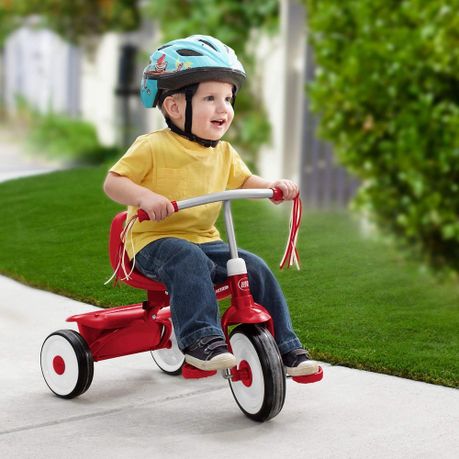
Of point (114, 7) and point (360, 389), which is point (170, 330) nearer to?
point (360, 389)

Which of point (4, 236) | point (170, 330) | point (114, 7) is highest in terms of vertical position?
point (114, 7)

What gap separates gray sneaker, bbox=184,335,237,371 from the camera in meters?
3.28

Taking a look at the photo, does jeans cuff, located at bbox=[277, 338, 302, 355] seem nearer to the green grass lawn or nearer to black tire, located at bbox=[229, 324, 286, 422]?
black tire, located at bbox=[229, 324, 286, 422]

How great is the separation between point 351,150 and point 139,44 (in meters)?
3.80

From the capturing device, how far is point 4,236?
6891 mm

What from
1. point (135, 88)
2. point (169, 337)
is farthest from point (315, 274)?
point (135, 88)

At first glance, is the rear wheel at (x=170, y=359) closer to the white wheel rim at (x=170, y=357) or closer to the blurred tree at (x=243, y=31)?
the white wheel rim at (x=170, y=357)

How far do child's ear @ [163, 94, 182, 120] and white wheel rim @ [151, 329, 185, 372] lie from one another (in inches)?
32.4

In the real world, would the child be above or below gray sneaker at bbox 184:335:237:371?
above

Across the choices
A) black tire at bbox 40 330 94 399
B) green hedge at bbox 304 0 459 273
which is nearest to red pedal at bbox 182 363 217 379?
black tire at bbox 40 330 94 399

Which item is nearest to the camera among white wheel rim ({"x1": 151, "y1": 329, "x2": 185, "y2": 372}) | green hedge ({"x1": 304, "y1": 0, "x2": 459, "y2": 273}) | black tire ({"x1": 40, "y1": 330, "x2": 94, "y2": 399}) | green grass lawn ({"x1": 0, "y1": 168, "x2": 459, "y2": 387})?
black tire ({"x1": 40, "y1": 330, "x2": 94, "y2": 399})

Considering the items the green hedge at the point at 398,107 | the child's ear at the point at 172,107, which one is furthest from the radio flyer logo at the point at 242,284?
the green hedge at the point at 398,107

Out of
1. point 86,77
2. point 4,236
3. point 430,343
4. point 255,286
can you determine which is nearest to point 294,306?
point 430,343

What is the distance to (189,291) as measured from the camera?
3.38 m
